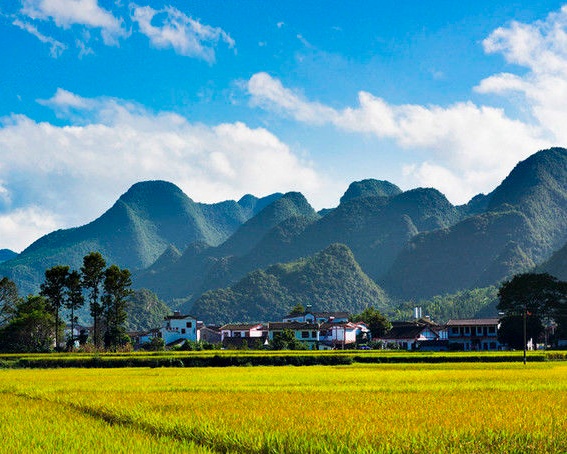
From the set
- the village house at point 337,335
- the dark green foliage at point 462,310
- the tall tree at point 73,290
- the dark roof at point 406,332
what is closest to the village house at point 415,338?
the dark roof at point 406,332

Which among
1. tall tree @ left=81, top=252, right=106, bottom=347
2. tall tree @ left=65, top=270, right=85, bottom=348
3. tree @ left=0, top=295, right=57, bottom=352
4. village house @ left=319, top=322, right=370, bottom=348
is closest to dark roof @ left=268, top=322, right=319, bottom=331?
village house @ left=319, top=322, right=370, bottom=348

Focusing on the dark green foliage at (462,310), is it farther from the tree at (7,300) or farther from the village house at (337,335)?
the tree at (7,300)

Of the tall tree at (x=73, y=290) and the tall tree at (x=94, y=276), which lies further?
the tall tree at (x=94, y=276)

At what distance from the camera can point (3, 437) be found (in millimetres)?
12344

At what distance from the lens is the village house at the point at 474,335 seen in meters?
96.4

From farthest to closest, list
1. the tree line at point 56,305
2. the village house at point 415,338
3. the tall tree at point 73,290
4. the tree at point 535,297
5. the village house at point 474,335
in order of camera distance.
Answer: the village house at point 415,338 < the village house at point 474,335 < the tree at point 535,297 < the tall tree at point 73,290 < the tree line at point 56,305

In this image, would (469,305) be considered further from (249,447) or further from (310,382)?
(249,447)

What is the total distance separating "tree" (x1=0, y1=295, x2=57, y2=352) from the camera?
7244 cm

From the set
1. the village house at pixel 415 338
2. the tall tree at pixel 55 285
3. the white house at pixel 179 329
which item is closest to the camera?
the tall tree at pixel 55 285

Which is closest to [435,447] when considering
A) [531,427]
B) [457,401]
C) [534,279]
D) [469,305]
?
[531,427]

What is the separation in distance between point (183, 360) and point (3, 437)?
1692 inches

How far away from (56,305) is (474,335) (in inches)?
2345

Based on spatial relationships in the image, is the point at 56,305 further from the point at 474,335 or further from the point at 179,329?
the point at 474,335

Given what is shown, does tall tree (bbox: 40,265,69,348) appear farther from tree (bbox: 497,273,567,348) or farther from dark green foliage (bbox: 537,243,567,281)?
dark green foliage (bbox: 537,243,567,281)
